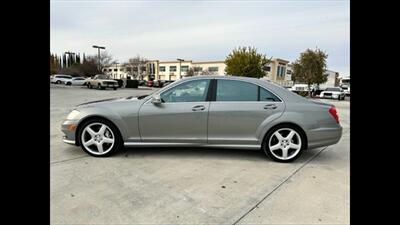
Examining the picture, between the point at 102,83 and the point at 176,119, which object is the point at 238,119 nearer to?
the point at 176,119

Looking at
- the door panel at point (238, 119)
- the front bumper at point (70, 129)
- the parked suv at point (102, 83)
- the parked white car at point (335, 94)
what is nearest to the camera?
the door panel at point (238, 119)

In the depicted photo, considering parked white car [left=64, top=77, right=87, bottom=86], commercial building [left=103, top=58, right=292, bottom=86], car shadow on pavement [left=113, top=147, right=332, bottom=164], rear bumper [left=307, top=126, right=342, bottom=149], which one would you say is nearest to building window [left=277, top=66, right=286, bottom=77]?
commercial building [left=103, top=58, right=292, bottom=86]

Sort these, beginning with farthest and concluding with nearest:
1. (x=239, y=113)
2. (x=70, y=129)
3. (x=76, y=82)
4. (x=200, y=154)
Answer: (x=76, y=82), (x=200, y=154), (x=70, y=129), (x=239, y=113)

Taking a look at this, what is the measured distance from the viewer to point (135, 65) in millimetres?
73500

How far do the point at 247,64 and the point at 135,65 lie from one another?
50.2m

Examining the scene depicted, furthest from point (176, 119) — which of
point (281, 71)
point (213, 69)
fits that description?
point (281, 71)

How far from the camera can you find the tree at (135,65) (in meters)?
72.9

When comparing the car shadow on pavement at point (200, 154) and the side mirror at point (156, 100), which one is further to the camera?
the car shadow on pavement at point (200, 154)

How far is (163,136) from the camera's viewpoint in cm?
432

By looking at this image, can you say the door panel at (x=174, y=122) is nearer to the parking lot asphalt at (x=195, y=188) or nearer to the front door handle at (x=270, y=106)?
the parking lot asphalt at (x=195, y=188)

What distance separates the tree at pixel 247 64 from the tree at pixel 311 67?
313 inches

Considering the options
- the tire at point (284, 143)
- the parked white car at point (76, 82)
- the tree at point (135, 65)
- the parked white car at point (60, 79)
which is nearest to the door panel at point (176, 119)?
the tire at point (284, 143)
